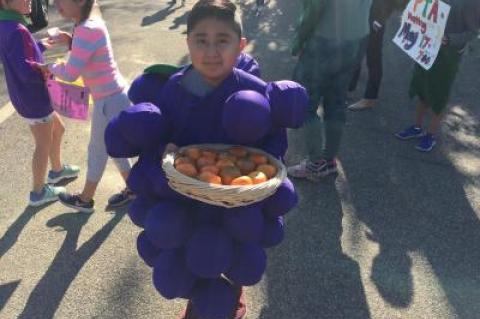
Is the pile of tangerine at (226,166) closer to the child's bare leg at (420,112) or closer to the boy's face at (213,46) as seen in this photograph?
the boy's face at (213,46)

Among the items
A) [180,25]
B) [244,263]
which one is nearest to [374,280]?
[244,263]

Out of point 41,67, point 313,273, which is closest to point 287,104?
point 313,273

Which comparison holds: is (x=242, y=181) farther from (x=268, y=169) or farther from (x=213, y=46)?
(x=213, y=46)

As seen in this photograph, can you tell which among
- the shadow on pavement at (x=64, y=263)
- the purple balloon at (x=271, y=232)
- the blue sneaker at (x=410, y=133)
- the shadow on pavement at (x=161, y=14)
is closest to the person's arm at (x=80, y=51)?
the shadow on pavement at (x=64, y=263)

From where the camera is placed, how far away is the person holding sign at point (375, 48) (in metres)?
4.56

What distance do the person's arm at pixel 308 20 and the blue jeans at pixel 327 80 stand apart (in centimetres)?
6

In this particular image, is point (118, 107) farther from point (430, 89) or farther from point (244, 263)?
point (430, 89)

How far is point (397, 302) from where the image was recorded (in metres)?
2.75

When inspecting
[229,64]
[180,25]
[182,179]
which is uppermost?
[229,64]

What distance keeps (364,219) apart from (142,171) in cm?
200

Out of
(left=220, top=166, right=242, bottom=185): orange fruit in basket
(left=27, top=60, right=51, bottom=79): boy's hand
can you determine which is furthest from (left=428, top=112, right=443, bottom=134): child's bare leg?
(left=27, top=60, right=51, bottom=79): boy's hand

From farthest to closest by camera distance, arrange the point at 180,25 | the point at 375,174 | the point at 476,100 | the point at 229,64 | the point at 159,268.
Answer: the point at 180,25 → the point at 476,100 → the point at 375,174 → the point at 159,268 → the point at 229,64

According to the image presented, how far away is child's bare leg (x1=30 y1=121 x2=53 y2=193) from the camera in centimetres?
319

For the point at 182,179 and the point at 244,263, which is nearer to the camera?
the point at 182,179
